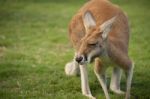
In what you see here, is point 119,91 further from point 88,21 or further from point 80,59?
point 80,59

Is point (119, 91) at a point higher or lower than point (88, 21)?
lower

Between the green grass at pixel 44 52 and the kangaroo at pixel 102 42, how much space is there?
36 centimetres

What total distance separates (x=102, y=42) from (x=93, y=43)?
0.60ft

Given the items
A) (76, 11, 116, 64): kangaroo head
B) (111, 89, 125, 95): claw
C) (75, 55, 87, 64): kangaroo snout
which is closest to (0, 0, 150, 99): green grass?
(111, 89, 125, 95): claw

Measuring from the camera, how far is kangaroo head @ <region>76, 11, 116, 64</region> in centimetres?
555

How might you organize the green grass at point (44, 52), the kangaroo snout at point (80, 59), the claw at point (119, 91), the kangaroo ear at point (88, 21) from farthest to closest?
the green grass at point (44, 52) → the claw at point (119, 91) → the kangaroo ear at point (88, 21) → the kangaroo snout at point (80, 59)

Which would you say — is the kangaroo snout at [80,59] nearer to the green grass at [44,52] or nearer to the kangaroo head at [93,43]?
the kangaroo head at [93,43]

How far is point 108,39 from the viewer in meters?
6.07

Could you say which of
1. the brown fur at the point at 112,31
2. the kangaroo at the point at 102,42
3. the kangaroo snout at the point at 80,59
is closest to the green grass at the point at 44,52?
the kangaroo at the point at 102,42

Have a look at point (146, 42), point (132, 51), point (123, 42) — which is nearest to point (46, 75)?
point (123, 42)

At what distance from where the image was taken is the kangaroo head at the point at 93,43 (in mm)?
5547

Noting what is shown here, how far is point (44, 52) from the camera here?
9.73 metres

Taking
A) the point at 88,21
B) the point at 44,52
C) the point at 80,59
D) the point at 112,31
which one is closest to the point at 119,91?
the point at 112,31

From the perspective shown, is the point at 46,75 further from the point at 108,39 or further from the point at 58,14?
the point at 58,14
